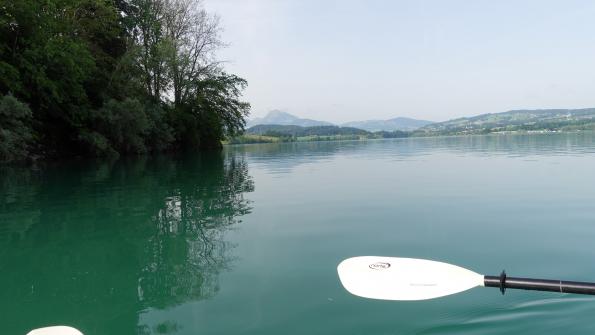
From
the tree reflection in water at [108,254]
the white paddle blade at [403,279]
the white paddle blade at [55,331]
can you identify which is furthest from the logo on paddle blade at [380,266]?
the white paddle blade at [55,331]

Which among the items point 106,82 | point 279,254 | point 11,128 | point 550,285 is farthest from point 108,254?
point 106,82

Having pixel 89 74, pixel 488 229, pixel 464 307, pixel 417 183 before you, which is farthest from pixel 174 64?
pixel 464 307

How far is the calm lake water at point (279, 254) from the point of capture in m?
3.93

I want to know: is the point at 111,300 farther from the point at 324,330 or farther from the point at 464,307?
the point at 464,307

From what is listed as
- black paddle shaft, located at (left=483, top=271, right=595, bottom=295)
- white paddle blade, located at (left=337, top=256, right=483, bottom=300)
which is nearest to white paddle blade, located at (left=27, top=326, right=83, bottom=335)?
white paddle blade, located at (left=337, top=256, right=483, bottom=300)

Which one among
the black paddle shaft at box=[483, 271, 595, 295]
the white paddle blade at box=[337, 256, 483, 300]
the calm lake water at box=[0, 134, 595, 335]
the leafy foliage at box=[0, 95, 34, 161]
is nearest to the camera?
the black paddle shaft at box=[483, 271, 595, 295]

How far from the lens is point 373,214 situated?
9.02m

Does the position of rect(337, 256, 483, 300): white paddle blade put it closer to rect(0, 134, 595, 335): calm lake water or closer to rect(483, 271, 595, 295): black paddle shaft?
rect(0, 134, 595, 335): calm lake water

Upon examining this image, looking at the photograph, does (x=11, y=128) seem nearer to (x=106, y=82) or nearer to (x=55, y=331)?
(x=106, y=82)

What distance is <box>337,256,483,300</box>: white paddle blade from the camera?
149 inches

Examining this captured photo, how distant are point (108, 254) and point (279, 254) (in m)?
2.56

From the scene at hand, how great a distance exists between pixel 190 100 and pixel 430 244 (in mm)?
41795

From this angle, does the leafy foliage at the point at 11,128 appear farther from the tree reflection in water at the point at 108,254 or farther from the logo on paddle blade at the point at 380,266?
the logo on paddle blade at the point at 380,266

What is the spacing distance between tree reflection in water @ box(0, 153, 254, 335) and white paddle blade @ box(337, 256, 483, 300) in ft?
5.38
